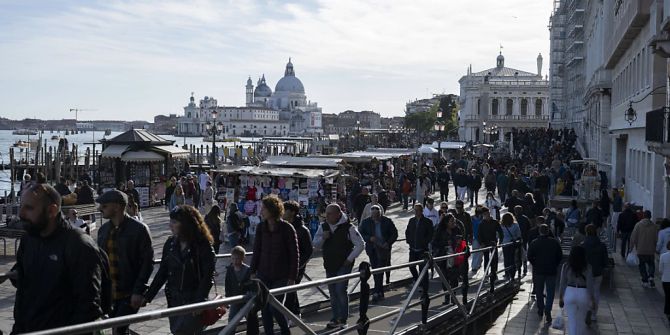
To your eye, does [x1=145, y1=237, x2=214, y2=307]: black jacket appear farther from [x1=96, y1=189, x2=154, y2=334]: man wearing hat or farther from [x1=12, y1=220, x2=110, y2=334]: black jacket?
[x1=12, y1=220, x2=110, y2=334]: black jacket

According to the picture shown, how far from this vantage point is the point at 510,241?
1434 centimetres

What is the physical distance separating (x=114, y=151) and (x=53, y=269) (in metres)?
24.2

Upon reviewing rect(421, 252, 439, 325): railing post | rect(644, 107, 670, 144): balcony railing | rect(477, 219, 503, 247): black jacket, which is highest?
rect(644, 107, 670, 144): balcony railing

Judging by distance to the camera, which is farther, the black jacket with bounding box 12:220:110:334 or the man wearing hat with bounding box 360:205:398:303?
the man wearing hat with bounding box 360:205:398:303

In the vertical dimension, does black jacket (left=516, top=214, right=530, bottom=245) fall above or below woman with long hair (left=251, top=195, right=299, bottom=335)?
below

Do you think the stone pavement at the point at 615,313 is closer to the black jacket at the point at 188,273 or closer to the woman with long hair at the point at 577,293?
the woman with long hair at the point at 577,293

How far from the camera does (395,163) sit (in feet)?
137

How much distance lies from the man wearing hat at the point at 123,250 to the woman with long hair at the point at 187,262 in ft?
0.56

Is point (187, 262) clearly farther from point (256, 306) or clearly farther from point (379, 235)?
point (379, 235)

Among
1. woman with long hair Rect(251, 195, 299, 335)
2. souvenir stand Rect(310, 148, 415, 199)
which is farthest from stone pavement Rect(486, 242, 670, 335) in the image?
souvenir stand Rect(310, 148, 415, 199)

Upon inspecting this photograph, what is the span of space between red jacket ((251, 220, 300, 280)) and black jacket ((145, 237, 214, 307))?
1.18 m

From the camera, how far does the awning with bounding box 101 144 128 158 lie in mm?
28297

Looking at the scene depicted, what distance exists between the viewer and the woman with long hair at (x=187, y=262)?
6.72 metres

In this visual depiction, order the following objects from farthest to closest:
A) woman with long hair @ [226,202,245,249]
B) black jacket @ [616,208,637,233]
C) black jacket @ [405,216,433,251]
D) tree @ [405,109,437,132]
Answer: tree @ [405,109,437,132] → black jacket @ [616,208,637,233] → woman with long hair @ [226,202,245,249] → black jacket @ [405,216,433,251]
